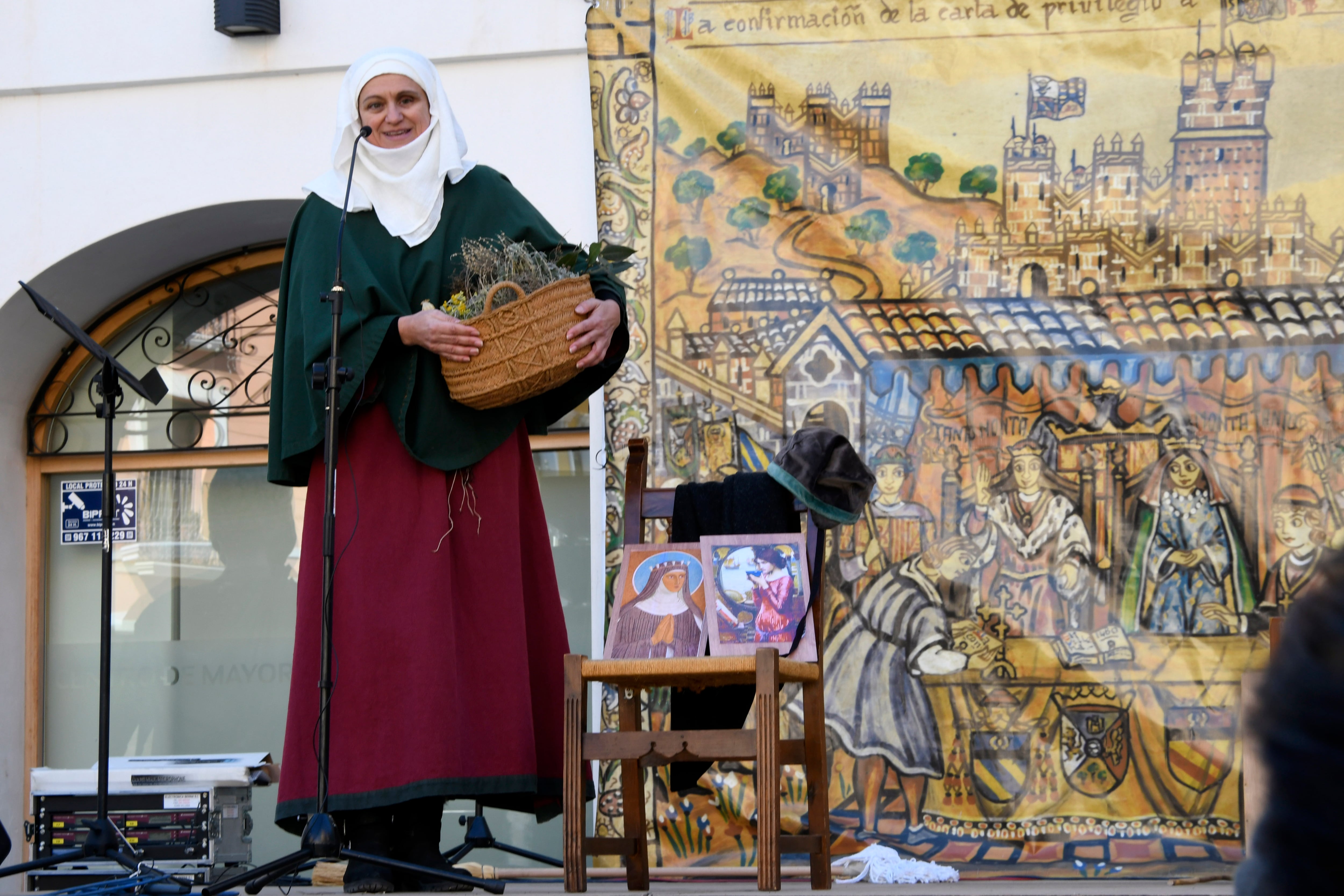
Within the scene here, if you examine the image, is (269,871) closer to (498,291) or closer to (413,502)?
A: (413,502)

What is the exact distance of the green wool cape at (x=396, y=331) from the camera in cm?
299

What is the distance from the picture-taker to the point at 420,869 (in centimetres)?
267

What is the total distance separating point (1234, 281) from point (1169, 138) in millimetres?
453

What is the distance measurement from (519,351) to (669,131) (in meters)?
1.60

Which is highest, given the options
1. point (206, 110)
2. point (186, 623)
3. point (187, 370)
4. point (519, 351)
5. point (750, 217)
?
point (206, 110)

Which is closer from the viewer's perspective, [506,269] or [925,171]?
[506,269]

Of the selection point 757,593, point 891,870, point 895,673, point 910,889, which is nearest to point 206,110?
point 757,593

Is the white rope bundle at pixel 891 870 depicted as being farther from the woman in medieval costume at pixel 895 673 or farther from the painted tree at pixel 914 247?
the painted tree at pixel 914 247

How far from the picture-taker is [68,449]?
5.24m

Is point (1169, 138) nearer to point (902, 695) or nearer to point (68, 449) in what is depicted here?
point (902, 695)

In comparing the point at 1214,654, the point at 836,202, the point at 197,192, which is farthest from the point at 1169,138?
the point at 197,192

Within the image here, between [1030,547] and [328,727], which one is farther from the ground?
[1030,547]

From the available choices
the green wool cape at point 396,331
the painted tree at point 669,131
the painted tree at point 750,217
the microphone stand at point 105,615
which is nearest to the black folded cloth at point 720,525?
the green wool cape at point 396,331

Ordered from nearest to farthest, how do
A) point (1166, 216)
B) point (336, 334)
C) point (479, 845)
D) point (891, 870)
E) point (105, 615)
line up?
1. point (336, 334)
2. point (105, 615)
3. point (479, 845)
4. point (891, 870)
5. point (1166, 216)
